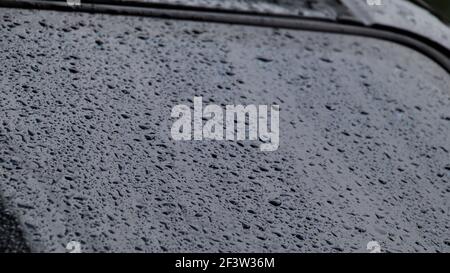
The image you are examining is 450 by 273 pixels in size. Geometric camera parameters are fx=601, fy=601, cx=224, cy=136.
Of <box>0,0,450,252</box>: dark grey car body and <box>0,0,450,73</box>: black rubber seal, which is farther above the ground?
<box>0,0,450,73</box>: black rubber seal

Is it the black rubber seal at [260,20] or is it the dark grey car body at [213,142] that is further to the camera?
the black rubber seal at [260,20]

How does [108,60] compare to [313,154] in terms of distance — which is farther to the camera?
[108,60]

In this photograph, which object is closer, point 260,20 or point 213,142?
point 213,142

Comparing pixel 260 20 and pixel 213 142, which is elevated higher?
pixel 260 20

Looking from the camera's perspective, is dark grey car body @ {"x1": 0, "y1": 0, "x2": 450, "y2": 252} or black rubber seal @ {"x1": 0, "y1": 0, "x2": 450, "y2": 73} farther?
black rubber seal @ {"x1": 0, "y1": 0, "x2": 450, "y2": 73}

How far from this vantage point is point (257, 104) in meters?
1.43

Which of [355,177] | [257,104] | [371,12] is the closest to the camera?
[355,177]

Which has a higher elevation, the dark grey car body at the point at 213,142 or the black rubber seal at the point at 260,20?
the black rubber seal at the point at 260,20

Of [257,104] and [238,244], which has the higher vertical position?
[257,104]

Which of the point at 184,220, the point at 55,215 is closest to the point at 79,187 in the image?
the point at 55,215
